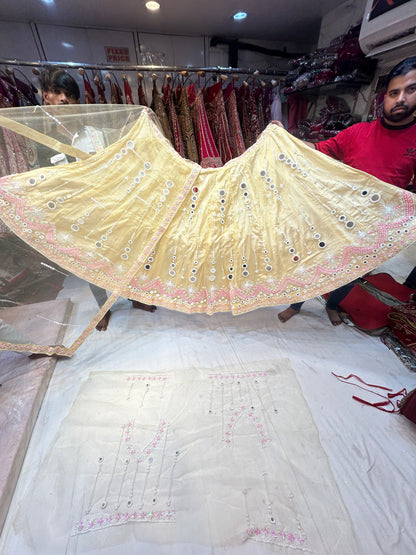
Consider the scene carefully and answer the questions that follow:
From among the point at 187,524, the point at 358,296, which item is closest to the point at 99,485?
the point at 187,524

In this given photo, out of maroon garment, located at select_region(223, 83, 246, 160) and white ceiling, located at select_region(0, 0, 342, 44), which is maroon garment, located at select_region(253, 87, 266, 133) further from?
white ceiling, located at select_region(0, 0, 342, 44)

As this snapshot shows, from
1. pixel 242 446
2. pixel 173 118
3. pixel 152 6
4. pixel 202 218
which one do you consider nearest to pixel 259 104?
pixel 173 118

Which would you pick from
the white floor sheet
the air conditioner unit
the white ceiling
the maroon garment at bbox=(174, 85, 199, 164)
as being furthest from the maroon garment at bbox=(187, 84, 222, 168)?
the white floor sheet

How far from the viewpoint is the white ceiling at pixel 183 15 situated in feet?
5.41

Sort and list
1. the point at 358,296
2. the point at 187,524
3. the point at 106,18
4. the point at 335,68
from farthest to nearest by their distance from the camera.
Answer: the point at 106,18
the point at 335,68
the point at 358,296
the point at 187,524

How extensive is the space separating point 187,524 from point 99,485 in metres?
0.33

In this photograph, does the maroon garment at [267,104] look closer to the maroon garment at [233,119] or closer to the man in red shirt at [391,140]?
the maroon garment at [233,119]

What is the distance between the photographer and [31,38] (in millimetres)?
1854

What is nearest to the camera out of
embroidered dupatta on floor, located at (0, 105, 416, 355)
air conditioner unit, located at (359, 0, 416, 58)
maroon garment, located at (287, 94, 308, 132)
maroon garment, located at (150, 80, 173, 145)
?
embroidered dupatta on floor, located at (0, 105, 416, 355)

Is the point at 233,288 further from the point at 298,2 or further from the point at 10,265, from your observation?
the point at 298,2

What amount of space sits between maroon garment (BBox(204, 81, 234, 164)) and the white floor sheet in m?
1.48

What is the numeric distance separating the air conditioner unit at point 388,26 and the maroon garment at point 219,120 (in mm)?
986

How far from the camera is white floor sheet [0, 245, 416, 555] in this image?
687 mm

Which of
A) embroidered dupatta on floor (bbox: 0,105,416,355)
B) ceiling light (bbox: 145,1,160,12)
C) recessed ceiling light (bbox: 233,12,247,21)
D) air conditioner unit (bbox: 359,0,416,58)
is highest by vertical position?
ceiling light (bbox: 145,1,160,12)
